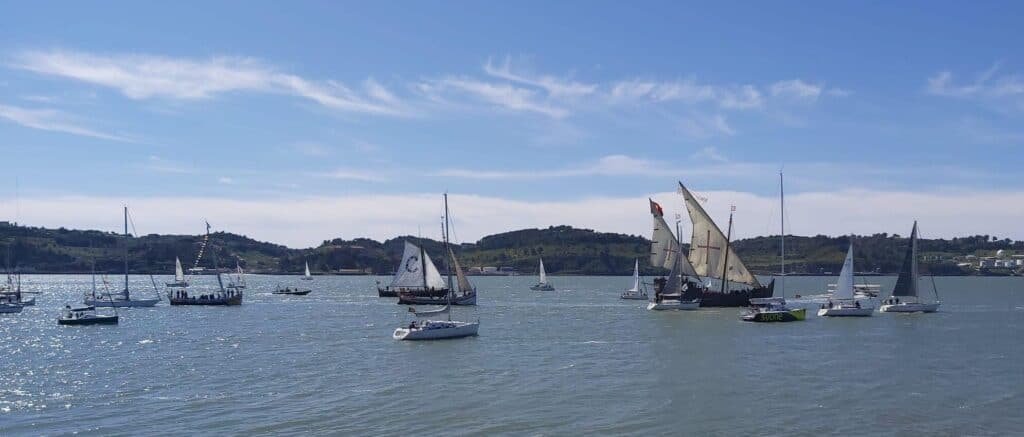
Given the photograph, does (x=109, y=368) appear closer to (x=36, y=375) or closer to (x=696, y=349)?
(x=36, y=375)

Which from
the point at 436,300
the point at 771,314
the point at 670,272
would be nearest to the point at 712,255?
the point at 670,272

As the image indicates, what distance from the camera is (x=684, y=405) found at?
3800 centimetres

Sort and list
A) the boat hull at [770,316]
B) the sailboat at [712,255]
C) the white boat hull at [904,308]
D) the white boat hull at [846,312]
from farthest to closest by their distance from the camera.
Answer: the sailboat at [712,255] < the white boat hull at [904,308] < the white boat hull at [846,312] < the boat hull at [770,316]

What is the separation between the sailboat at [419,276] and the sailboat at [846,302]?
46561 mm

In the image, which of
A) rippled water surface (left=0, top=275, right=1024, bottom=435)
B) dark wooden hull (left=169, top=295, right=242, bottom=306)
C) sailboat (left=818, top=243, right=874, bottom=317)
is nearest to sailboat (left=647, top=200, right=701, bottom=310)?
sailboat (left=818, top=243, right=874, bottom=317)

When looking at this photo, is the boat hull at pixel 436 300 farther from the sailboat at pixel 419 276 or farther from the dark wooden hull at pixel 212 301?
the dark wooden hull at pixel 212 301

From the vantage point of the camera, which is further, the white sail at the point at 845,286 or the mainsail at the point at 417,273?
the mainsail at the point at 417,273

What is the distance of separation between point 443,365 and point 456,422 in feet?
52.8

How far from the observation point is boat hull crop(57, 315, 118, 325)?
8344 cm

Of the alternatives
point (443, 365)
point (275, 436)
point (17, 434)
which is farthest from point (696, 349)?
point (17, 434)

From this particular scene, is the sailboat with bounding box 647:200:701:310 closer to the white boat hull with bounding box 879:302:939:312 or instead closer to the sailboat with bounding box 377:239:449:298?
the white boat hull with bounding box 879:302:939:312

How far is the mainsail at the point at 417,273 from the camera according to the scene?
12062 centimetres

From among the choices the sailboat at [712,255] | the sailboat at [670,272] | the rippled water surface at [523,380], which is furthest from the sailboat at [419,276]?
the rippled water surface at [523,380]

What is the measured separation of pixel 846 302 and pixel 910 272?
7759 mm
